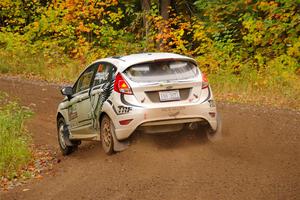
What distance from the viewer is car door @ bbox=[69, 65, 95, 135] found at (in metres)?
10.8

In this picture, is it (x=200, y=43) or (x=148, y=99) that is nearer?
(x=148, y=99)

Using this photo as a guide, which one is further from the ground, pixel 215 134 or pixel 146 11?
pixel 215 134

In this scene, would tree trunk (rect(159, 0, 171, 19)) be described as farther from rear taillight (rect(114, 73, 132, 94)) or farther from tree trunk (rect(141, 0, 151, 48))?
rear taillight (rect(114, 73, 132, 94))

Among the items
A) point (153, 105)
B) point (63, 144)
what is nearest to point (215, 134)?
point (153, 105)

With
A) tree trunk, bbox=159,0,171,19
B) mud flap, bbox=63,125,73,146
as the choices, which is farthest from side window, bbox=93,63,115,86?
tree trunk, bbox=159,0,171,19

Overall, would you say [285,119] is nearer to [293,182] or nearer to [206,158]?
[206,158]

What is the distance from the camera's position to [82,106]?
36.3ft

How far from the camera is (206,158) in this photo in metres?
9.56

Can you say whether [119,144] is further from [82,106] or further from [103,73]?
[82,106]

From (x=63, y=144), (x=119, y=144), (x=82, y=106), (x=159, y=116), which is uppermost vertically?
(x=159, y=116)

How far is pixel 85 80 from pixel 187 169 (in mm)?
3265

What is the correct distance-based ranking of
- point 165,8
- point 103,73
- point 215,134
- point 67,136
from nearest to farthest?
point 215,134
point 103,73
point 67,136
point 165,8

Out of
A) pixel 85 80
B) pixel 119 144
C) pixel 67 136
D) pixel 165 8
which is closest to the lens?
pixel 119 144

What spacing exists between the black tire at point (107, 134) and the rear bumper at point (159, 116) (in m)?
0.24
